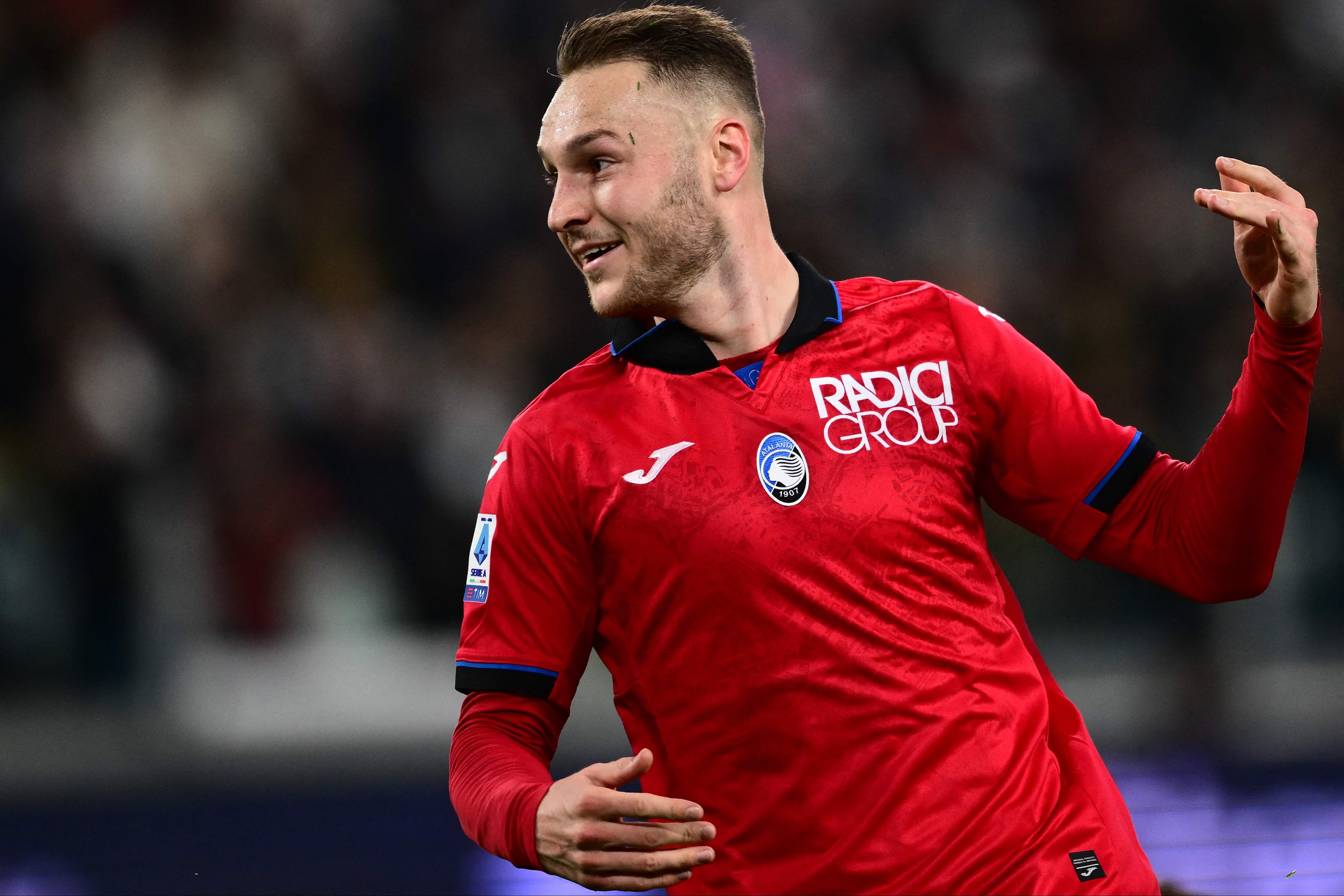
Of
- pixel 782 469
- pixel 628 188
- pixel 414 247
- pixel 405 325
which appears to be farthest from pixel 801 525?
pixel 414 247

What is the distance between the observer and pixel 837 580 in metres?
2.00

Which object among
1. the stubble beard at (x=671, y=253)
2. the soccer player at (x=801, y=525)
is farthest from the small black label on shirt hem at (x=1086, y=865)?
the stubble beard at (x=671, y=253)

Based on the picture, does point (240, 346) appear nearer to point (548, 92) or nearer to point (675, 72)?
point (548, 92)

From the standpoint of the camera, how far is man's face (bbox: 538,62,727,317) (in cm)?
214

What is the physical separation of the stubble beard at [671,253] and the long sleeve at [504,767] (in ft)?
2.17

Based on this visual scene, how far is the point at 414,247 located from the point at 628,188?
4.18m

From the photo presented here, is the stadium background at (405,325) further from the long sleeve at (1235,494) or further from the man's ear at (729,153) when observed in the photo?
the man's ear at (729,153)

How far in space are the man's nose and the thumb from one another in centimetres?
90

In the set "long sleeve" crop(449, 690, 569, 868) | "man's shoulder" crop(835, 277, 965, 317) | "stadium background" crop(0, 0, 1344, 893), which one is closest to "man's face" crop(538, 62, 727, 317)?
"man's shoulder" crop(835, 277, 965, 317)

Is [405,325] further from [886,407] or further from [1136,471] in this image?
[1136,471]

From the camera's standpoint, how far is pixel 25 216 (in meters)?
5.77

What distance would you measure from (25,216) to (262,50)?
1361 mm

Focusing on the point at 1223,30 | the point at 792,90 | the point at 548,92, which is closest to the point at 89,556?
the point at 548,92

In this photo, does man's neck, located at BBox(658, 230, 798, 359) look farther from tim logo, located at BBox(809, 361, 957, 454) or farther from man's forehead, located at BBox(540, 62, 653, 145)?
man's forehead, located at BBox(540, 62, 653, 145)
